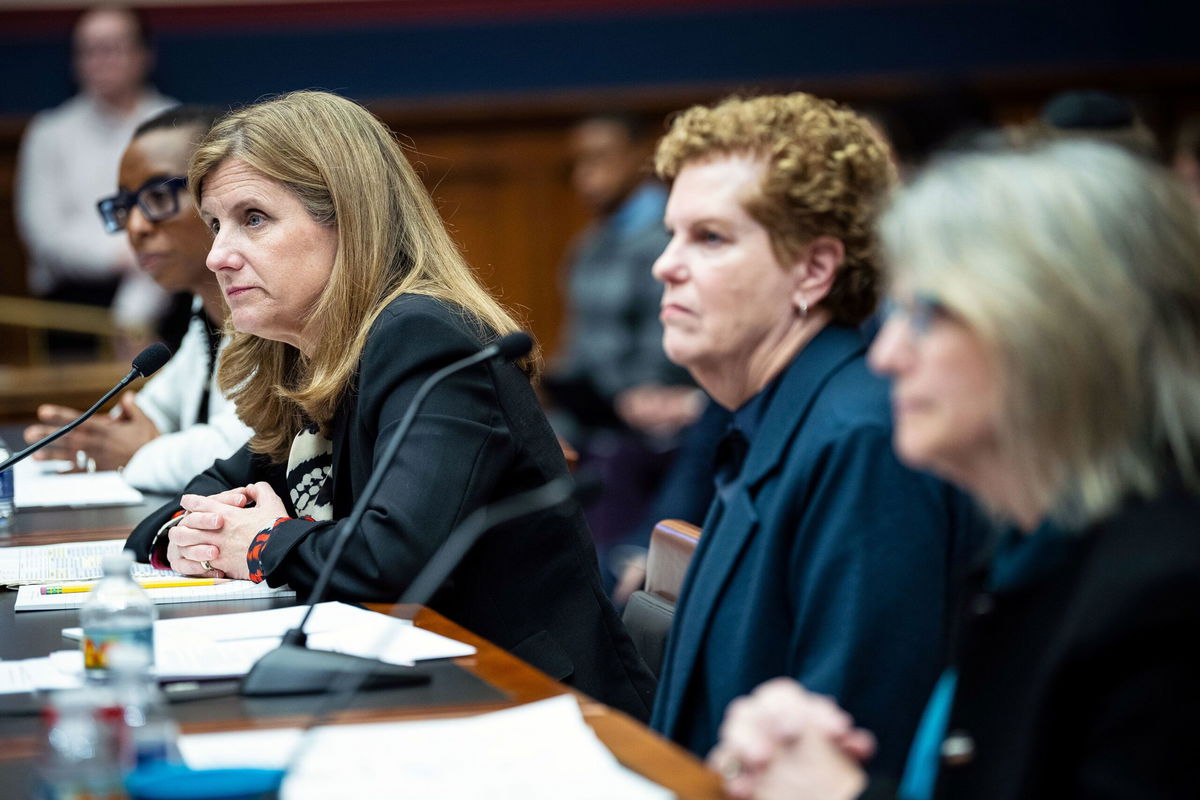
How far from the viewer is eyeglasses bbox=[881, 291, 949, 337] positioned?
1260 millimetres

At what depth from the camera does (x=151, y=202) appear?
3441 mm

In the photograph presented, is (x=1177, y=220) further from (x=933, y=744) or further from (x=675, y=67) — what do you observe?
(x=675, y=67)

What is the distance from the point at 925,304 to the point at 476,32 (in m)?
6.51

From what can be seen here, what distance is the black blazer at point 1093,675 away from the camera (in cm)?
109

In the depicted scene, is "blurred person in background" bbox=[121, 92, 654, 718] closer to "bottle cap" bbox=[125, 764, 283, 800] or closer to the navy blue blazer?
the navy blue blazer

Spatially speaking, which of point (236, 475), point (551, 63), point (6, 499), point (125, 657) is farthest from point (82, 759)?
point (551, 63)

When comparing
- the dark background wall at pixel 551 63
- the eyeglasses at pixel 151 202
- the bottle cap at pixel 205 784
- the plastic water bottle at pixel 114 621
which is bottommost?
the bottle cap at pixel 205 784

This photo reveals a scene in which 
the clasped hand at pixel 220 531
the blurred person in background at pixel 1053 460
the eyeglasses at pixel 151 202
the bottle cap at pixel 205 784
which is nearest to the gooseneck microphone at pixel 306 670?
the bottle cap at pixel 205 784

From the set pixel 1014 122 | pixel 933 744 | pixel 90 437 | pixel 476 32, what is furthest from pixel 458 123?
pixel 933 744

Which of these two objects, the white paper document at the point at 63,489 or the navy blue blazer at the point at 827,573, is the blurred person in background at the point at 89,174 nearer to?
the white paper document at the point at 63,489

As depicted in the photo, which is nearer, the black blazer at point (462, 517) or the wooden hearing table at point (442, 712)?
the wooden hearing table at point (442, 712)

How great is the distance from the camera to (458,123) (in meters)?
7.46

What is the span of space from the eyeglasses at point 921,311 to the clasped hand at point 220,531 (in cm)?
121

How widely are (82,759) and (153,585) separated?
933 millimetres
